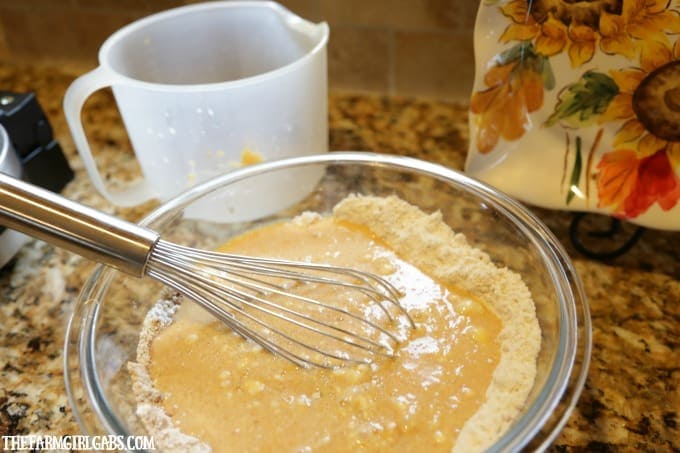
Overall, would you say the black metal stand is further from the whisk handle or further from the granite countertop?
the whisk handle

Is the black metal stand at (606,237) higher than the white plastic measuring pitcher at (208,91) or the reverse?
the reverse

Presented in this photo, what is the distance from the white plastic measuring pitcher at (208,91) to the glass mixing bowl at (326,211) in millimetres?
50

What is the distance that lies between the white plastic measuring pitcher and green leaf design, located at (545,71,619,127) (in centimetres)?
29

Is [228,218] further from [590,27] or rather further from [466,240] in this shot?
[590,27]

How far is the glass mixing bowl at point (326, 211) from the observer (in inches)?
20.1

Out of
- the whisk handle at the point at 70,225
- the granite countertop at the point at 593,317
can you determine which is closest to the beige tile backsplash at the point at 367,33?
the granite countertop at the point at 593,317

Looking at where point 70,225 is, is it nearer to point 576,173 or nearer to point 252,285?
point 252,285

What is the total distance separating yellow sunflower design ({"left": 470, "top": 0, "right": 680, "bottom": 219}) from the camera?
629mm

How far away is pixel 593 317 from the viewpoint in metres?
0.68

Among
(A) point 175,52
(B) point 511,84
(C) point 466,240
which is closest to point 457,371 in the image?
(C) point 466,240

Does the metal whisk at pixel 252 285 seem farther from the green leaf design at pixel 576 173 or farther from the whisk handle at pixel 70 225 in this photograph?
the green leaf design at pixel 576 173

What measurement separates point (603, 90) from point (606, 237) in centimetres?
19

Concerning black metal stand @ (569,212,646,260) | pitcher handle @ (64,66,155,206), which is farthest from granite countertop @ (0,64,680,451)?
pitcher handle @ (64,66,155,206)

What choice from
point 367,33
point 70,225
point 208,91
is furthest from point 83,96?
point 367,33
